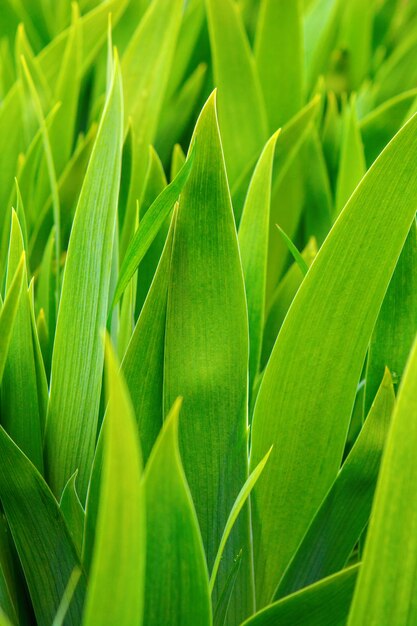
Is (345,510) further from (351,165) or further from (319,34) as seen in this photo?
(319,34)

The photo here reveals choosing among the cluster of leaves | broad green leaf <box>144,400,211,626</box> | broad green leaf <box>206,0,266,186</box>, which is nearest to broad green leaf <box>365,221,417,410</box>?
the cluster of leaves

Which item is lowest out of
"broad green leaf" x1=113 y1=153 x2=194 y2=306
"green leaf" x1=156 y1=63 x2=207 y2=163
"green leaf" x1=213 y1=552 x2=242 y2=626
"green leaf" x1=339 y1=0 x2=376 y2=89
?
"green leaf" x1=213 y1=552 x2=242 y2=626

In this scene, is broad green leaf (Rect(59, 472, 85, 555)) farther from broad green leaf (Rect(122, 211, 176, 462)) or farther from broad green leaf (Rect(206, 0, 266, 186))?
broad green leaf (Rect(206, 0, 266, 186))

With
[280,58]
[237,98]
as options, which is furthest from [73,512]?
[280,58]

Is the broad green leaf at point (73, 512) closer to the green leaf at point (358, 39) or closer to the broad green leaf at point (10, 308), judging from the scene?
the broad green leaf at point (10, 308)

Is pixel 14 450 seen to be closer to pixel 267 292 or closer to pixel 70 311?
pixel 70 311

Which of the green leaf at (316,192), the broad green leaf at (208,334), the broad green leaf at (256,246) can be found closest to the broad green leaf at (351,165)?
the green leaf at (316,192)
